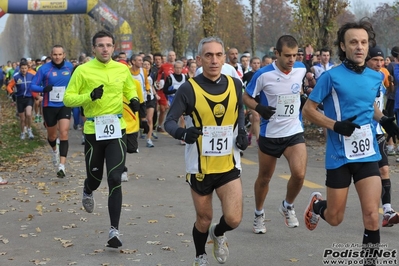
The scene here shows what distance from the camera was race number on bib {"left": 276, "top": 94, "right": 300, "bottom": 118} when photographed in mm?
8219

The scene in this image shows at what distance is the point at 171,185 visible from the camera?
11711 millimetres

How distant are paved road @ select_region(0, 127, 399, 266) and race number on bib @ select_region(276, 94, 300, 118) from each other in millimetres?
1173

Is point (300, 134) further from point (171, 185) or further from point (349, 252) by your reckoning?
point (171, 185)

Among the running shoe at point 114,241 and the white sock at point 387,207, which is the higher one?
the white sock at point 387,207

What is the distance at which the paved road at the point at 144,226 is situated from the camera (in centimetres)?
723

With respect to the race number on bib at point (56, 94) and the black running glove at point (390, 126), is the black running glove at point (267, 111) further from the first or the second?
the race number on bib at point (56, 94)

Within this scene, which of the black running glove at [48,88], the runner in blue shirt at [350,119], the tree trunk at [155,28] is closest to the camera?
the runner in blue shirt at [350,119]

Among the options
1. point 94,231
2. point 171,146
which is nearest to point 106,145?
point 94,231

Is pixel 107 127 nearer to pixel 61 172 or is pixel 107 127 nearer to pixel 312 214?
pixel 312 214

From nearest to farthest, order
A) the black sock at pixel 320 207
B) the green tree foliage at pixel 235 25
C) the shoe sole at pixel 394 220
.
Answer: the black sock at pixel 320 207 < the shoe sole at pixel 394 220 < the green tree foliage at pixel 235 25

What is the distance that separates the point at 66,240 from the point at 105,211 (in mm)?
1650

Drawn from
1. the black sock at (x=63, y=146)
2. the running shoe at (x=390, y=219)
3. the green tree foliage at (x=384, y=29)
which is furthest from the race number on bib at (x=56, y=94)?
the green tree foliage at (x=384, y=29)

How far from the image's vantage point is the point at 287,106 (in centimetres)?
825

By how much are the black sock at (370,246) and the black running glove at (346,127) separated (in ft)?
2.46
